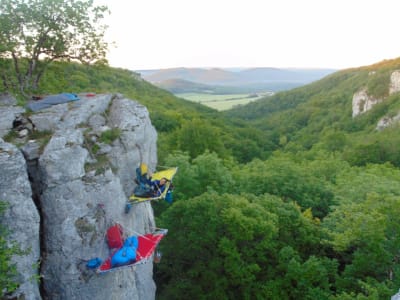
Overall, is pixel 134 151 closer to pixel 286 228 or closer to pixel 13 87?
pixel 13 87

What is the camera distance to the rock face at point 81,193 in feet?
35.2

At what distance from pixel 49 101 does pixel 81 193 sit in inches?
202

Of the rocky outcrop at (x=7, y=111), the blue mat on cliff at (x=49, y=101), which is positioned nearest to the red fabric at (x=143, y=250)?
the rocky outcrop at (x=7, y=111)

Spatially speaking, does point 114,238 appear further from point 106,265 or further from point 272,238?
point 272,238

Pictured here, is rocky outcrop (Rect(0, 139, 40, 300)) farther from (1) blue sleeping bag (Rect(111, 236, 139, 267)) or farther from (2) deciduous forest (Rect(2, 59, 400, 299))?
(2) deciduous forest (Rect(2, 59, 400, 299))

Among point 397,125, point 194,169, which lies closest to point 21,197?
point 194,169

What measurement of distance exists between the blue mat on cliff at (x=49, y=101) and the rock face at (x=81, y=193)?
45 cm

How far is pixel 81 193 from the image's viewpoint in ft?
36.2

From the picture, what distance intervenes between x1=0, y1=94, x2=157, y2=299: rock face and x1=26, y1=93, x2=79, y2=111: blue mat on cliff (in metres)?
0.45

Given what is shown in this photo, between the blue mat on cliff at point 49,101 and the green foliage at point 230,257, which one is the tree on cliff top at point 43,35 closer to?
the blue mat on cliff at point 49,101

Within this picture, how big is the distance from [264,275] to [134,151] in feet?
39.4

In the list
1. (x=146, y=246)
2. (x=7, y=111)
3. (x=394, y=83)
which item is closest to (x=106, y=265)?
(x=146, y=246)

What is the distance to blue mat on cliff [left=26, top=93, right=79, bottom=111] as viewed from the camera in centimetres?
1341

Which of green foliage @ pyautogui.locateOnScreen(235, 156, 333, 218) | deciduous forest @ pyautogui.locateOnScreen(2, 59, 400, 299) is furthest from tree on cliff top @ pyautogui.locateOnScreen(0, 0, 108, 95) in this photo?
green foliage @ pyautogui.locateOnScreen(235, 156, 333, 218)
